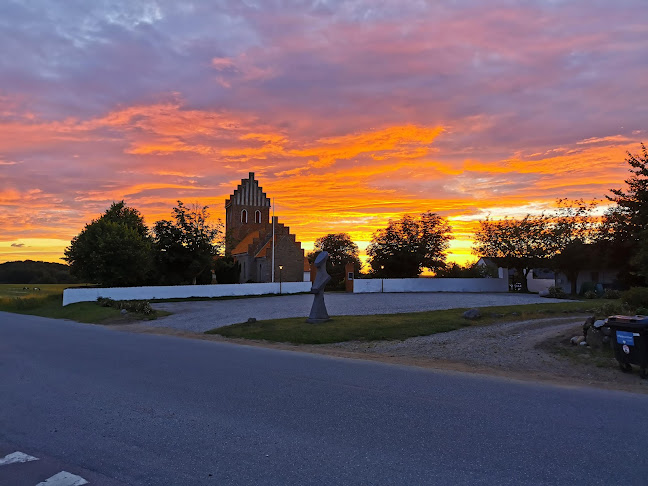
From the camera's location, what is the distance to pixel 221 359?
12.4 metres

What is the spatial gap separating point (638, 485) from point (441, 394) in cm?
382

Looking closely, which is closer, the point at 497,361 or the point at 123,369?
the point at 123,369

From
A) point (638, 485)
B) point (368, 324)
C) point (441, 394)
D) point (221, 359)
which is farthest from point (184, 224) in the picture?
point (638, 485)

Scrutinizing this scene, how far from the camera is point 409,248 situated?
55594 millimetres

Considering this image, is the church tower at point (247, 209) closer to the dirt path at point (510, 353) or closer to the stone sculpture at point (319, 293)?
the stone sculpture at point (319, 293)

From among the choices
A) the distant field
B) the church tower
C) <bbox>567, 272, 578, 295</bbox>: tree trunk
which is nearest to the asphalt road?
the distant field

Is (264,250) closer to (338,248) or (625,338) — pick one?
(338,248)

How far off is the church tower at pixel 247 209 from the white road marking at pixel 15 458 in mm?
75921

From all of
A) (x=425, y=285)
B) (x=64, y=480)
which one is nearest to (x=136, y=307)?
(x=64, y=480)

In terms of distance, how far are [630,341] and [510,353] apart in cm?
310

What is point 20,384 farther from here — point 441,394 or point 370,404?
point 441,394

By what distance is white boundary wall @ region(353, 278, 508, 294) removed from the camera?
161 ft

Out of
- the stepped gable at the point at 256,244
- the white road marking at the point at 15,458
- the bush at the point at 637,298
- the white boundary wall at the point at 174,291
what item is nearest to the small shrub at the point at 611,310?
the bush at the point at 637,298

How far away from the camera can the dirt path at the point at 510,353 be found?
34.7 ft
